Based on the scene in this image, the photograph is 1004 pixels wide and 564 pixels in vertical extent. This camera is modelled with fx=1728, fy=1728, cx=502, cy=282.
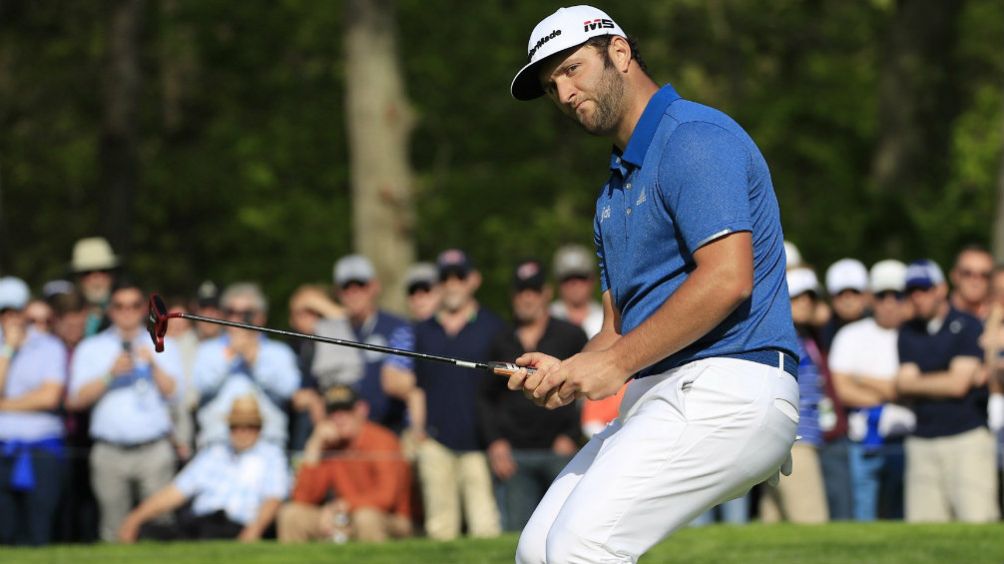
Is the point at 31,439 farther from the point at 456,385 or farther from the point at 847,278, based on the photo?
the point at 847,278

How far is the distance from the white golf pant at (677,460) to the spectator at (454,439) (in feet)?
20.9

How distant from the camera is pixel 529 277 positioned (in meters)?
11.8

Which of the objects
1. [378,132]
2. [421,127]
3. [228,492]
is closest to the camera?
[228,492]

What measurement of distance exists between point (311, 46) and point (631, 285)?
22.1 m

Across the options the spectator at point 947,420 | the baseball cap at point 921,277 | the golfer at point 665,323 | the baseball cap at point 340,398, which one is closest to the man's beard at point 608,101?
the golfer at point 665,323

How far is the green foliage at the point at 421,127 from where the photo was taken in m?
26.4

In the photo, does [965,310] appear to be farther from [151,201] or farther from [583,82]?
[151,201]

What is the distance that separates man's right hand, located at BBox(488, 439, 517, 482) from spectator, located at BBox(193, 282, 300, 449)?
4.99ft

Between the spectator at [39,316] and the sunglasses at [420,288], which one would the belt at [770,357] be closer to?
the sunglasses at [420,288]

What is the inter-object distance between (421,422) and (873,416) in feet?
10.2

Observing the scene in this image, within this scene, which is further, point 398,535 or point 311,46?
point 311,46

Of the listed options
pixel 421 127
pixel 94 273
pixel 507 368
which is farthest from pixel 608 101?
pixel 421 127

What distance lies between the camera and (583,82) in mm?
5535

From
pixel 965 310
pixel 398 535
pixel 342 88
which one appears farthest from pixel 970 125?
pixel 398 535
